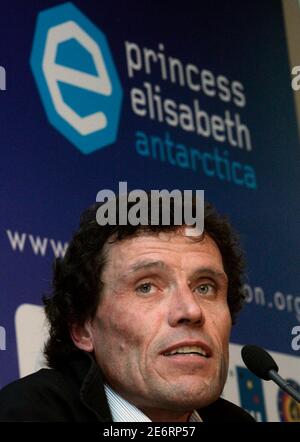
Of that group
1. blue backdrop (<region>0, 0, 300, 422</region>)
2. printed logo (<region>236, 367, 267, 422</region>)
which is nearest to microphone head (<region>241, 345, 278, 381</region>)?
blue backdrop (<region>0, 0, 300, 422</region>)

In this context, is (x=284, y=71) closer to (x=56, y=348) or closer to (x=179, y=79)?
(x=179, y=79)

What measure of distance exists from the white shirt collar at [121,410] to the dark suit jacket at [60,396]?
0.11ft

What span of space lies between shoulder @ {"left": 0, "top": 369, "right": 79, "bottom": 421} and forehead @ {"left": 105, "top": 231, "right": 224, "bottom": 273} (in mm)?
231

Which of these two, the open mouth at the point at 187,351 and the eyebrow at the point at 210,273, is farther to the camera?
the eyebrow at the point at 210,273

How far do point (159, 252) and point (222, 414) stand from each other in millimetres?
358

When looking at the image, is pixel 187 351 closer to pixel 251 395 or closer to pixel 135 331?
pixel 135 331

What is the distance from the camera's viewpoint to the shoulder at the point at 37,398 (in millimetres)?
1533

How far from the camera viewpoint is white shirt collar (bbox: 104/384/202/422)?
5.51 feet

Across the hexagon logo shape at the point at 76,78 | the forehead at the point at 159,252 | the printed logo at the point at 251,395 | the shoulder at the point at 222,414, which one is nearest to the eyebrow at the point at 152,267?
the forehead at the point at 159,252

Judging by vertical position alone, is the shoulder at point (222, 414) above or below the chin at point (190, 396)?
below

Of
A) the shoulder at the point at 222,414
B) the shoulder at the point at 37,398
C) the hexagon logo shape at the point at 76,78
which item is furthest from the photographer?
the hexagon logo shape at the point at 76,78

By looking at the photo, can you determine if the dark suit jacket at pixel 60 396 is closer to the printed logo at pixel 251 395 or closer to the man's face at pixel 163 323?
the man's face at pixel 163 323

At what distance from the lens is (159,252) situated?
69.2 inches
